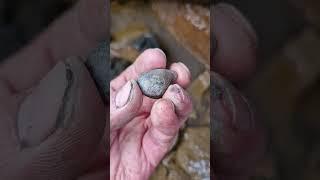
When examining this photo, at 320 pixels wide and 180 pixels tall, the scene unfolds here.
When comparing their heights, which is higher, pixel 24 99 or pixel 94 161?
pixel 24 99

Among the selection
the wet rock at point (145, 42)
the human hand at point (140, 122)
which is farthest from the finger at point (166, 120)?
the wet rock at point (145, 42)

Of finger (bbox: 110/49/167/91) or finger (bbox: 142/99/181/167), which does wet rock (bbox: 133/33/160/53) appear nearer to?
finger (bbox: 110/49/167/91)

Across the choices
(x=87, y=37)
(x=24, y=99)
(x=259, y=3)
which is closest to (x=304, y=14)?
(x=259, y=3)

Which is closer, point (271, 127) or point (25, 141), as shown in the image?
point (25, 141)

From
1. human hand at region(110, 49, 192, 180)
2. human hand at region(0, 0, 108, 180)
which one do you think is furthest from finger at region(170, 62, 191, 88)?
human hand at region(0, 0, 108, 180)

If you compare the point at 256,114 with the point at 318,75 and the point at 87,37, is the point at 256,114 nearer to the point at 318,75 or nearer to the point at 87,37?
the point at 318,75

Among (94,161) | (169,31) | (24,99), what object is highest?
(169,31)

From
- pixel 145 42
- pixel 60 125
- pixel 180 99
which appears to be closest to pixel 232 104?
pixel 180 99

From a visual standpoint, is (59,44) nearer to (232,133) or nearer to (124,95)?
(124,95)
